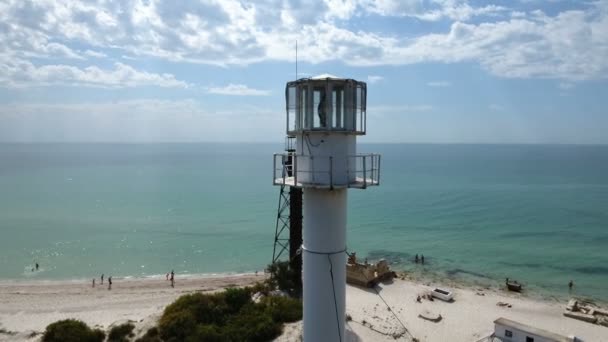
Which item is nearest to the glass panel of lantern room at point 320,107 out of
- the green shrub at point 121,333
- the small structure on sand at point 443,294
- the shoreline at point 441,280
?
the green shrub at point 121,333

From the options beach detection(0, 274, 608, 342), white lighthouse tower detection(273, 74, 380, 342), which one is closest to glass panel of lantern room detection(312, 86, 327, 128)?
white lighthouse tower detection(273, 74, 380, 342)

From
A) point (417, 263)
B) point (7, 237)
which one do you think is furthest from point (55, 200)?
point (417, 263)

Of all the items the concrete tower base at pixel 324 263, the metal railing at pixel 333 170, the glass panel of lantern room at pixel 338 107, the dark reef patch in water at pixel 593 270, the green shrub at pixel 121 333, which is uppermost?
the glass panel of lantern room at pixel 338 107

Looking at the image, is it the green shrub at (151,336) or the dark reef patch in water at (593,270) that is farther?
the dark reef patch in water at (593,270)

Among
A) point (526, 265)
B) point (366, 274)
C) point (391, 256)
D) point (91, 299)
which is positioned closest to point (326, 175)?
point (366, 274)

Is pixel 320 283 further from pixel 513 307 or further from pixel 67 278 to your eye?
pixel 67 278

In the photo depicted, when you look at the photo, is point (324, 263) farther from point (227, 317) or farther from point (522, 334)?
point (522, 334)

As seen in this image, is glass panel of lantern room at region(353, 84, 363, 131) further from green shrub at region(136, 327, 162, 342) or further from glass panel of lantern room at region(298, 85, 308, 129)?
green shrub at region(136, 327, 162, 342)

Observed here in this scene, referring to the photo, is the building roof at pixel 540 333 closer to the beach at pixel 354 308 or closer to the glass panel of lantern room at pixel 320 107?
the beach at pixel 354 308
